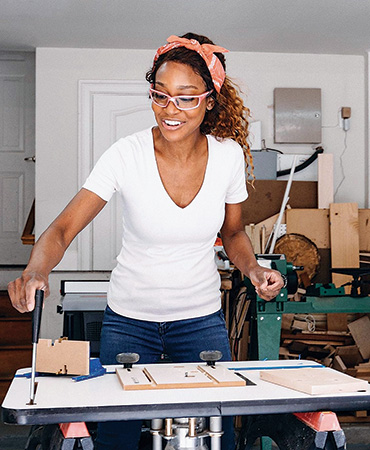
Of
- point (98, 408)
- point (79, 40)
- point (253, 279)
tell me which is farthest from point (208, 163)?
point (79, 40)

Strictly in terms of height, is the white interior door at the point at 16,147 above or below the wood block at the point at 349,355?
above

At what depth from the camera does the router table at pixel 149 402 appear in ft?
3.84

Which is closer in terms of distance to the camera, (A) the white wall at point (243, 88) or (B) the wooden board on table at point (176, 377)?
(B) the wooden board on table at point (176, 377)

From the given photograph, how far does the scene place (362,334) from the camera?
172 inches

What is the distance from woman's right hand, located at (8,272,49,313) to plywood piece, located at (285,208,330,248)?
3720 mm

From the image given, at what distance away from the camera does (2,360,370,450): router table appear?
1170 millimetres

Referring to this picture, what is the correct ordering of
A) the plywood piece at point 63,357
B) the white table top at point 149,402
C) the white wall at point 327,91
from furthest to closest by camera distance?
the white wall at point 327,91 < the plywood piece at point 63,357 < the white table top at point 149,402

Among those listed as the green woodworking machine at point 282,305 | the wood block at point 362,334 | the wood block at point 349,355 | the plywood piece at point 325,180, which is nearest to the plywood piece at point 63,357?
the green woodworking machine at point 282,305

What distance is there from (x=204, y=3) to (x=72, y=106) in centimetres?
159

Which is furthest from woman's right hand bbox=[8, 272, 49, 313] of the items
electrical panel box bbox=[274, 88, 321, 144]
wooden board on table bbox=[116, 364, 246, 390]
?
electrical panel box bbox=[274, 88, 321, 144]

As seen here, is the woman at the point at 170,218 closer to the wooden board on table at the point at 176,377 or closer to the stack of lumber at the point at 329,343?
the wooden board on table at the point at 176,377

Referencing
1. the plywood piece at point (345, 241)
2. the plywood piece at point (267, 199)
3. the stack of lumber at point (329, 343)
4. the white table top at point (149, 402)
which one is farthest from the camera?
the plywood piece at point (267, 199)

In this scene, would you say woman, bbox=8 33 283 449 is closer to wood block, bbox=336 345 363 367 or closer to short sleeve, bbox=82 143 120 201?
short sleeve, bbox=82 143 120 201

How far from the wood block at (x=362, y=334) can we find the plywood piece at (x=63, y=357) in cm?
320
